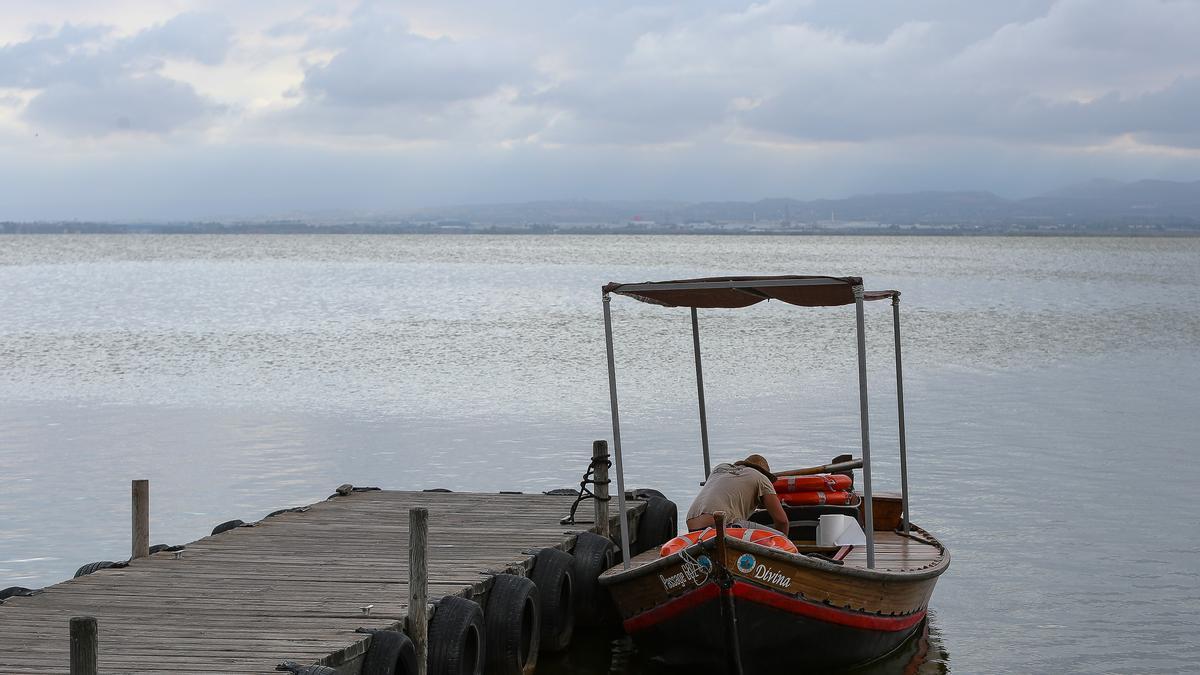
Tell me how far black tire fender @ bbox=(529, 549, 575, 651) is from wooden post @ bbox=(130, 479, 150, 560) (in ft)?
11.1

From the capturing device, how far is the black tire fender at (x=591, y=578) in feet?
43.7

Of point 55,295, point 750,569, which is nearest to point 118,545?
point 750,569

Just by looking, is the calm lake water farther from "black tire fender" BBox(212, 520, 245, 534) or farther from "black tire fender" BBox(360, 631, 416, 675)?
"black tire fender" BBox(360, 631, 416, 675)

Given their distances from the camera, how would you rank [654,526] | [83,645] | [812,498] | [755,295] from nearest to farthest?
1. [83,645]
2. [755,295]
3. [812,498]
4. [654,526]

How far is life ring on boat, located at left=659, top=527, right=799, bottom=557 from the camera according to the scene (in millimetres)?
11594

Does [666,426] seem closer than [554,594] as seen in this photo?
No

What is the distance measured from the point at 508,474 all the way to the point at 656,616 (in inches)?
393

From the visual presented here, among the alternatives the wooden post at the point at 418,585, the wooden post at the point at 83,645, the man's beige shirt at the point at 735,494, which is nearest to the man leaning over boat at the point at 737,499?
the man's beige shirt at the point at 735,494

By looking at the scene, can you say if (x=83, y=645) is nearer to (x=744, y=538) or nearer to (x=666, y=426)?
(x=744, y=538)

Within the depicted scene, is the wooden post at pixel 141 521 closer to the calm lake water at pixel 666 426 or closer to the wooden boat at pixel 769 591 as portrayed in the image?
the calm lake water at pixel 666 426

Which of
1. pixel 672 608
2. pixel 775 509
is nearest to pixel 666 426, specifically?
pixel 775 509

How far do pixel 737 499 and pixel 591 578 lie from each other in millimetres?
1801

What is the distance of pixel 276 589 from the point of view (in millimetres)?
11125

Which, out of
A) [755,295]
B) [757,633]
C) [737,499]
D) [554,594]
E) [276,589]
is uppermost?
[755,295]
